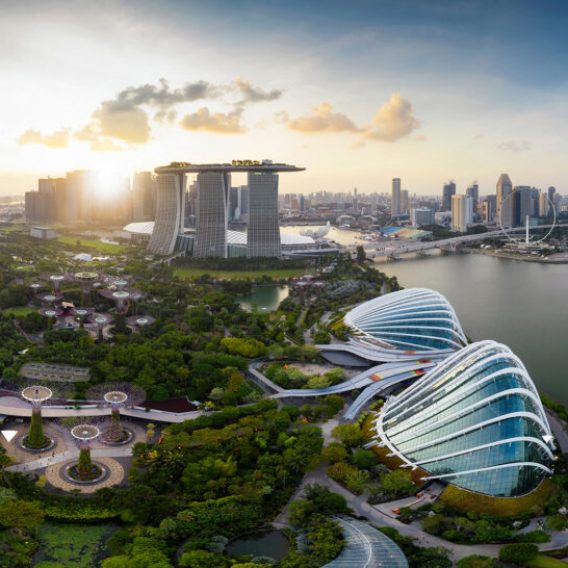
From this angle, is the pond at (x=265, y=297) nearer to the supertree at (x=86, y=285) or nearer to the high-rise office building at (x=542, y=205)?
the supertree at (x=86, y=285)

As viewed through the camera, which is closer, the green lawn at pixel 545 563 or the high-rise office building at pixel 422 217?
the green lawn at pixel 545 563

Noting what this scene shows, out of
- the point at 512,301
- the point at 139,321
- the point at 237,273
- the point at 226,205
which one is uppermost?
the point at 226,205

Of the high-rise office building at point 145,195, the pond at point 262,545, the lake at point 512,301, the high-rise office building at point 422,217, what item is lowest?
the pond at point 262,545

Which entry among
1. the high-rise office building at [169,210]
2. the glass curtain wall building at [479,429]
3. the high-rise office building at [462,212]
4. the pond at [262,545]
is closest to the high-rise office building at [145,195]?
the high-rise office building at [169,210]

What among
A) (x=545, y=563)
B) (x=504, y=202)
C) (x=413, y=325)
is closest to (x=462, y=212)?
(x=504, y=202)

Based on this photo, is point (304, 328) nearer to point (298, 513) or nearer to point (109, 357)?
point (109, 357)

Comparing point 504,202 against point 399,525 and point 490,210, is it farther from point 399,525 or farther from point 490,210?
point 399,525

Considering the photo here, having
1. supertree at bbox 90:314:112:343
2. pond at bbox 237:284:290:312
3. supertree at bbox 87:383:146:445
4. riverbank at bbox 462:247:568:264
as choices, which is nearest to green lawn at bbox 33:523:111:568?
supertree at bbox 87:383:146:445
